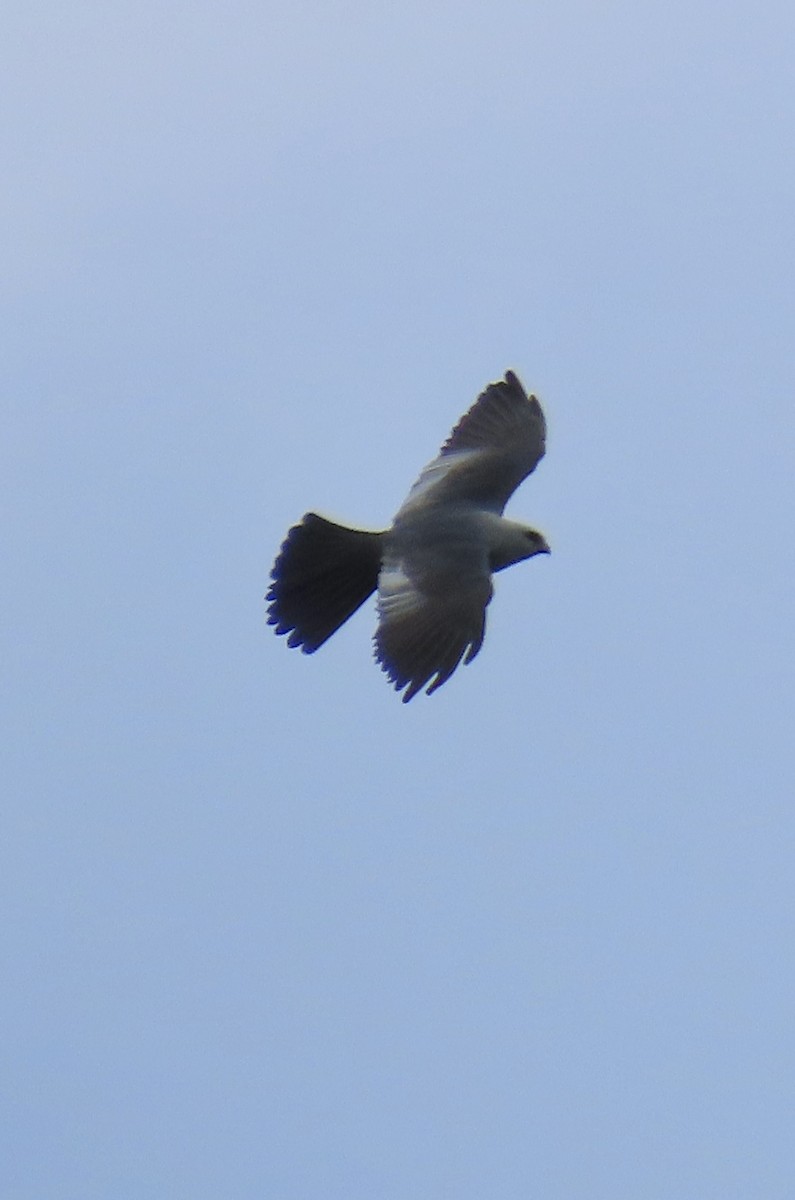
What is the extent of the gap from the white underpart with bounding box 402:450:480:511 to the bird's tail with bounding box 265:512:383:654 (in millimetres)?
406

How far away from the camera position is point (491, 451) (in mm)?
10172

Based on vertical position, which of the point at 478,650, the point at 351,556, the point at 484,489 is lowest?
the point at 478,650

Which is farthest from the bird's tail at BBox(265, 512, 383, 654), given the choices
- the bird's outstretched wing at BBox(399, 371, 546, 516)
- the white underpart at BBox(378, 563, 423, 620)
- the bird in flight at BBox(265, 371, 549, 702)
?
the bird's outstretched wing at BBox(399, 371, 546, 516)

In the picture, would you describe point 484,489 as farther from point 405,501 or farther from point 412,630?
point 412,630

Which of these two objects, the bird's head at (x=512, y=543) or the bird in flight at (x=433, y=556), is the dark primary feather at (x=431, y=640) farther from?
the bird's head at (x=512, y=543)

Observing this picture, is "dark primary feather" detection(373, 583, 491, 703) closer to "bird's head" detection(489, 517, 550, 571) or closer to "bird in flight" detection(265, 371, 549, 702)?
"bird in flight" detection(265, 371, 549, 702)

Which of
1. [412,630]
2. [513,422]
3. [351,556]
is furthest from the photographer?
[513,422]

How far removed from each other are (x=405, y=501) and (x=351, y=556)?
507 mm

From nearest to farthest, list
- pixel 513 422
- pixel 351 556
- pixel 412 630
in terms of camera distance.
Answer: pixel 412 630, pixel 351 556, pixel 513 422

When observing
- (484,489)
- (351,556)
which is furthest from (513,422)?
(351,556)

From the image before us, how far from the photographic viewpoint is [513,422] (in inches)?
406

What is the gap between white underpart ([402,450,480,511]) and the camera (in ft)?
32.0

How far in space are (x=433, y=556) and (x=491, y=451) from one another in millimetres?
1176

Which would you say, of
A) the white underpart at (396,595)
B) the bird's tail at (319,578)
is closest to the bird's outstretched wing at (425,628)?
the white underpart at (396,595)
